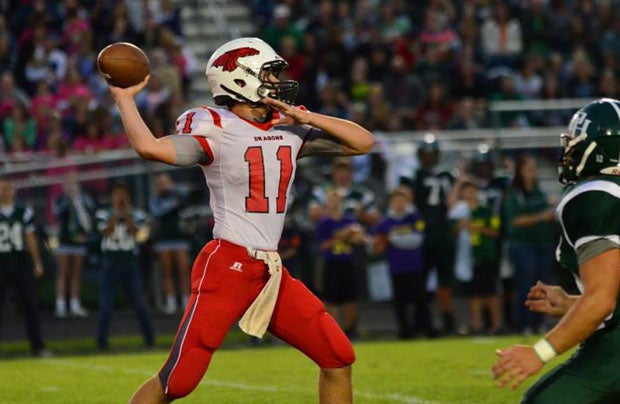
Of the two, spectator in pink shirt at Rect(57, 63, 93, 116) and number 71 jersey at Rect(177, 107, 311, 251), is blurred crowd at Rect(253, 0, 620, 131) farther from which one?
number 71 jersey at Rect(177, 107, 311, 251)

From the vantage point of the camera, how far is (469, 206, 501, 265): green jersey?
12945 millimetres

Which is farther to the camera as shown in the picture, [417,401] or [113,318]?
[113,318]

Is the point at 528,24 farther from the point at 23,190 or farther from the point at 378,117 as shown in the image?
the point at 23,190

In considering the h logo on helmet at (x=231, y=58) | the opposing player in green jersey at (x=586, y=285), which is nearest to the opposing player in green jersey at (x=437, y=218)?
the h logo on helmet at (x=231, y=58)

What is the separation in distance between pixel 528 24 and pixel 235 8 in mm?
4309

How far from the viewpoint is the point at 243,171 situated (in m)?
5.64

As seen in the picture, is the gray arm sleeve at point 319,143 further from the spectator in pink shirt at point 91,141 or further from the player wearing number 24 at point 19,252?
the spectator in pink shirt at point 91,141

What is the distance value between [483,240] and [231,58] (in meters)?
7.60

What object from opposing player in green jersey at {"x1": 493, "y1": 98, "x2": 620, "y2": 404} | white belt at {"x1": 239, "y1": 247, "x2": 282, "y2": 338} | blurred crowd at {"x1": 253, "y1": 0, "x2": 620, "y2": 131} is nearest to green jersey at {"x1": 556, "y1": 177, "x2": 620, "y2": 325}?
opposing player in green jersey at {"x1": 493, "y1": 98, "x2": 620, "y2": 404}

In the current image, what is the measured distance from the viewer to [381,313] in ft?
47.9

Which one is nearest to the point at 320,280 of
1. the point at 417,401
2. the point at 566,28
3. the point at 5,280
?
the point at 5,280

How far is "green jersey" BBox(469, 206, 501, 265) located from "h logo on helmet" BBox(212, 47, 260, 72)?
24.6 ft

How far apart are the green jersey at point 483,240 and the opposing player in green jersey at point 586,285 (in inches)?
329

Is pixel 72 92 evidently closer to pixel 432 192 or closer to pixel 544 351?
pixel 432 192
